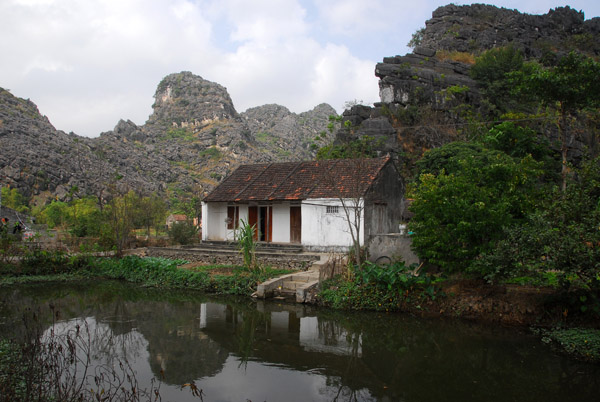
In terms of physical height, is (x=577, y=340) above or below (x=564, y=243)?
below

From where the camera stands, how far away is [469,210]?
32.1 feet

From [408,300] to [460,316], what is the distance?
1.30 m

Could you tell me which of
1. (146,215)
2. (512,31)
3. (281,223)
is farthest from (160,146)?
(281,223)

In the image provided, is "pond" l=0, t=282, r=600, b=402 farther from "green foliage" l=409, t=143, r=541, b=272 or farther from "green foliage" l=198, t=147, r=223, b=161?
"green foliage" l=198, t=147, r=223, b=161

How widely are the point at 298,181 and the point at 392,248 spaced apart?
6271 millimetres

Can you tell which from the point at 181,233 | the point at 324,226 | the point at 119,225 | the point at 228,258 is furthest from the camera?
the point at 181,233

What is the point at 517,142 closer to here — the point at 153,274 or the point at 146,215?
the point at 153,274

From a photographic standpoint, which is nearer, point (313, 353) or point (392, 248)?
point (313, 353)

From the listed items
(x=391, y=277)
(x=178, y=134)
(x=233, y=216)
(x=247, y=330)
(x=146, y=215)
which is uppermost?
(x=178, y=134)

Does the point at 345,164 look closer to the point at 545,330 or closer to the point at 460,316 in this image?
the point at 460,316

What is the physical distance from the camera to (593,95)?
14664 mm

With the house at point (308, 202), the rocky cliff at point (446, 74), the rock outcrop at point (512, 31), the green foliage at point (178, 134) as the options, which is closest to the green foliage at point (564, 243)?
the house at point (308, 202)

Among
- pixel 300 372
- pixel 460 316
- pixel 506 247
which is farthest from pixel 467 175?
→ pixel 300 372

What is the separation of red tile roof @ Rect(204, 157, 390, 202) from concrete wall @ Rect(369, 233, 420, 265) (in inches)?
90.9
